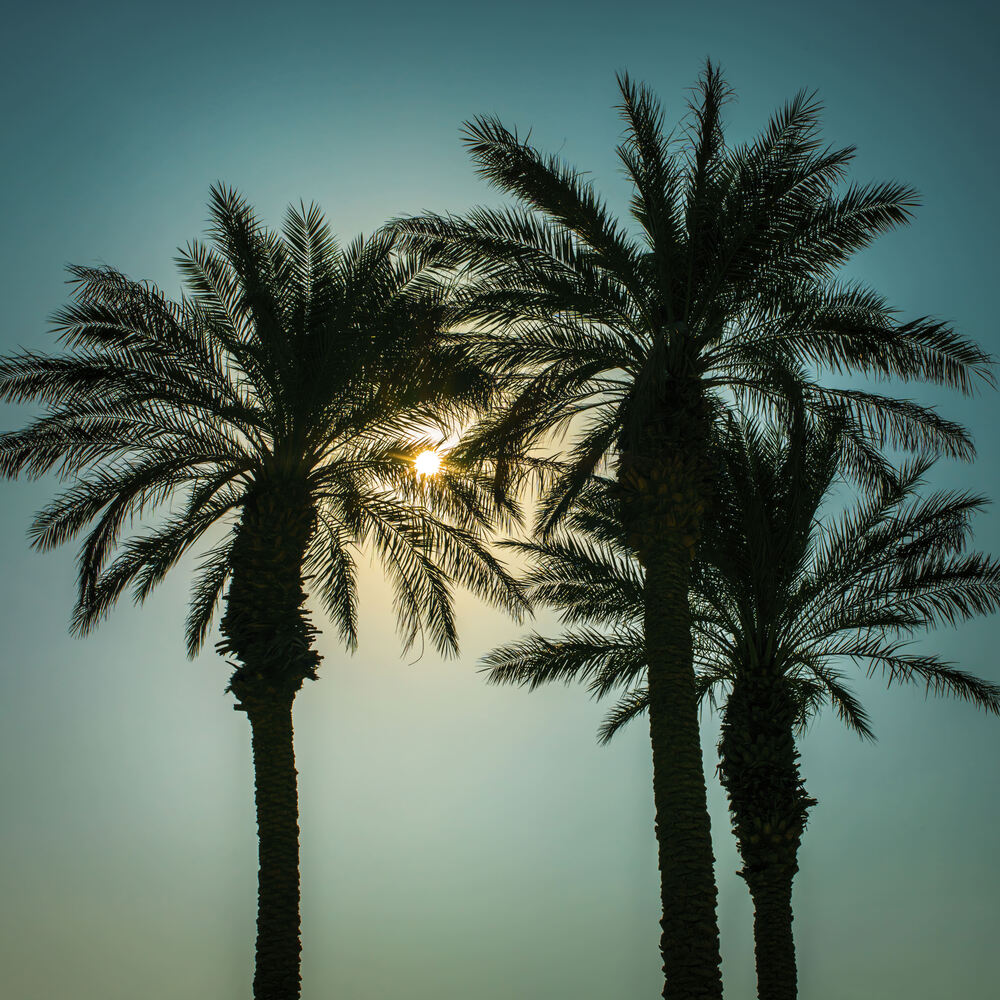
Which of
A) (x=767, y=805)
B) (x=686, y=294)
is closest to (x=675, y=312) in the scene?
(x=686, y=294)

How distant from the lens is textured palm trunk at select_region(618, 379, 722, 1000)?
12.5 m

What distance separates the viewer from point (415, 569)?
17109 millimetres

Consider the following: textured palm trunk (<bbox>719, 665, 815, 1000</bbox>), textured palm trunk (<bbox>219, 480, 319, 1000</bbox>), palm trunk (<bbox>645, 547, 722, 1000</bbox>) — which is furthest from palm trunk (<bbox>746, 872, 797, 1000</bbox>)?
textured palm trunk (<bbox>219, 480, 319, 1000</bbox>)

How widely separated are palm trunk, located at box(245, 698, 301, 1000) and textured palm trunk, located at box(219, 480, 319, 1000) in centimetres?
1

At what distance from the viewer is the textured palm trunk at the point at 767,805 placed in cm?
1705

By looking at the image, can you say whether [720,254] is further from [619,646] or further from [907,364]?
[619,646]

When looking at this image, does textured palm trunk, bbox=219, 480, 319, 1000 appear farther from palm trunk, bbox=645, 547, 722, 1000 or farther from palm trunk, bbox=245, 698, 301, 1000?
palm trunk, bbox=645, 547, 722, 1000

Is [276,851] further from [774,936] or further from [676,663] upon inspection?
[774,936]

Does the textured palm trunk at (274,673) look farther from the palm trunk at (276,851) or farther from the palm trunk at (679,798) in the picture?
the palm trunk at (679,798)

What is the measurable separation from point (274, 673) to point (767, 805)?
8.05 metres

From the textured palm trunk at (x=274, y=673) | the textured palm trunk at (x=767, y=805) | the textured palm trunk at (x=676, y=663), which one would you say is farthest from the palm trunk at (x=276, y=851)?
Result: the textured palm trunk at (x=767, y=805)

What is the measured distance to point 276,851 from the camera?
579 inches

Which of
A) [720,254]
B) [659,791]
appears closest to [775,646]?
[659,791]

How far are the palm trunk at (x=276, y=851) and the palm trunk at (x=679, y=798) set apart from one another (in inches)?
195
